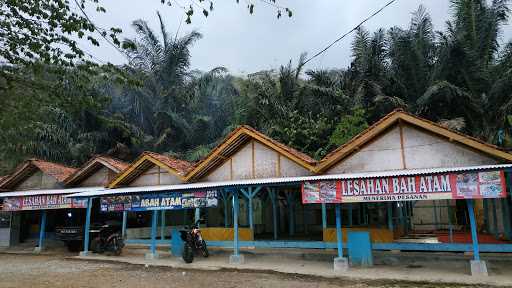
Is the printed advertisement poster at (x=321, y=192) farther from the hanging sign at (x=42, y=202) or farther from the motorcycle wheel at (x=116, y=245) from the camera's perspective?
the hanging sign at (x=42, y=202)

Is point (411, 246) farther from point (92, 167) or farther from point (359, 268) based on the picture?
point (92, 167)

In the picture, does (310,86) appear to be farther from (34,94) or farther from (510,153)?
(34,94)

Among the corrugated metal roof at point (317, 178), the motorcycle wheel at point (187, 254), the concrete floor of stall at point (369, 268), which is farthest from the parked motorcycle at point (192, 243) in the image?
the corrugated metal roof at point (317, 178)

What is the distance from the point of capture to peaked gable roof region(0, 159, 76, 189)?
766 inches

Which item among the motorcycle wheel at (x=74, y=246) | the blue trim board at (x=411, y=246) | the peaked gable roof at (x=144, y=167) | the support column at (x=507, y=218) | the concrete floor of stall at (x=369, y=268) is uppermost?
the peaked gable roof at (x=144, y=167)

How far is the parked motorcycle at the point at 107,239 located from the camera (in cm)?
1542

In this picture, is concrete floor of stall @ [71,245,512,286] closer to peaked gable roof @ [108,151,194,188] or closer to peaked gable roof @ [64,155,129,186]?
peaked gable roof @ [108,151,194,188]

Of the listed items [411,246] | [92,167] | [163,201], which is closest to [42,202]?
[92,167]

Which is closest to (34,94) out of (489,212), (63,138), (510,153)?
(510,153)

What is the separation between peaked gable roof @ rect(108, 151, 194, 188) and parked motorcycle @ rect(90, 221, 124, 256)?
1.69m

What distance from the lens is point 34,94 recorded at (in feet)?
33.1

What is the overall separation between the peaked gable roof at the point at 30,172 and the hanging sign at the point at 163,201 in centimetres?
563

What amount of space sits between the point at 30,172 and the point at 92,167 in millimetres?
3689

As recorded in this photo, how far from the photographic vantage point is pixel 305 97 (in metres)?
25.4
